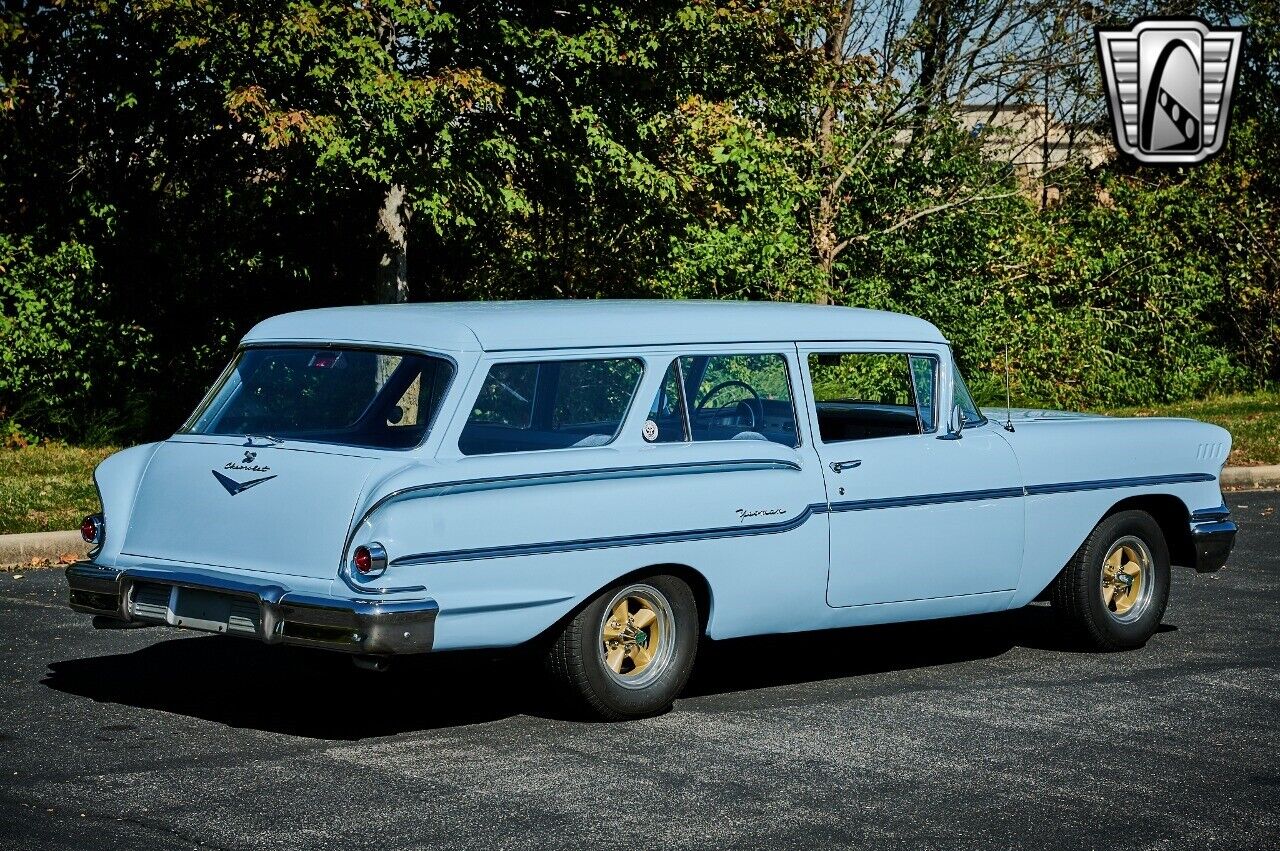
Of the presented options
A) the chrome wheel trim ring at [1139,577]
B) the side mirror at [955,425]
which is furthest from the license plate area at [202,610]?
the chrome wheel trim ring at [1139,577]

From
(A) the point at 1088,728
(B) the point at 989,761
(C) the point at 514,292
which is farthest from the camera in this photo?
(C) the point at 514,292

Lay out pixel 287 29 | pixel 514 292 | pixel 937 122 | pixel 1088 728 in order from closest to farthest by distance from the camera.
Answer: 1. pixel 1088 728
2. pixel 287 29
3. pixel 514 292
4. pixel 937 122

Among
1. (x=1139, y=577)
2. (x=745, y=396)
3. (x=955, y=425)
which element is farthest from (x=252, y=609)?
(x=1139, y=577)

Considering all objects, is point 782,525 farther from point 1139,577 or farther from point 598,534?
point 1139,577

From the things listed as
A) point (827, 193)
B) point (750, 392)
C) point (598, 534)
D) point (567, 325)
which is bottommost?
point (598, 534)

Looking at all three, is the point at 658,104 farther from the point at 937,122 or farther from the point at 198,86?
the point at 937,122

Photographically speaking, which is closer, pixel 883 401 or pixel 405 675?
pixel 405 675

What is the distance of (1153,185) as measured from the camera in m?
24.5

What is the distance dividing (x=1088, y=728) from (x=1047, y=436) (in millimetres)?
1927

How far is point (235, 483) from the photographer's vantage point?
7.32m

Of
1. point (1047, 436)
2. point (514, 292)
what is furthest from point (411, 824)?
point (514, 292)

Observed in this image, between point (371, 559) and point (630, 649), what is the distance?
4.29ft

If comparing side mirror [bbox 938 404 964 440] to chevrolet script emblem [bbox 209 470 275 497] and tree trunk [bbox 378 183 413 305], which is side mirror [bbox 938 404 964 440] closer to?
chevrolet script emblem [bbox 209 470 275 497]

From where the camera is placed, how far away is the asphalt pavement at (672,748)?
5.96 m
